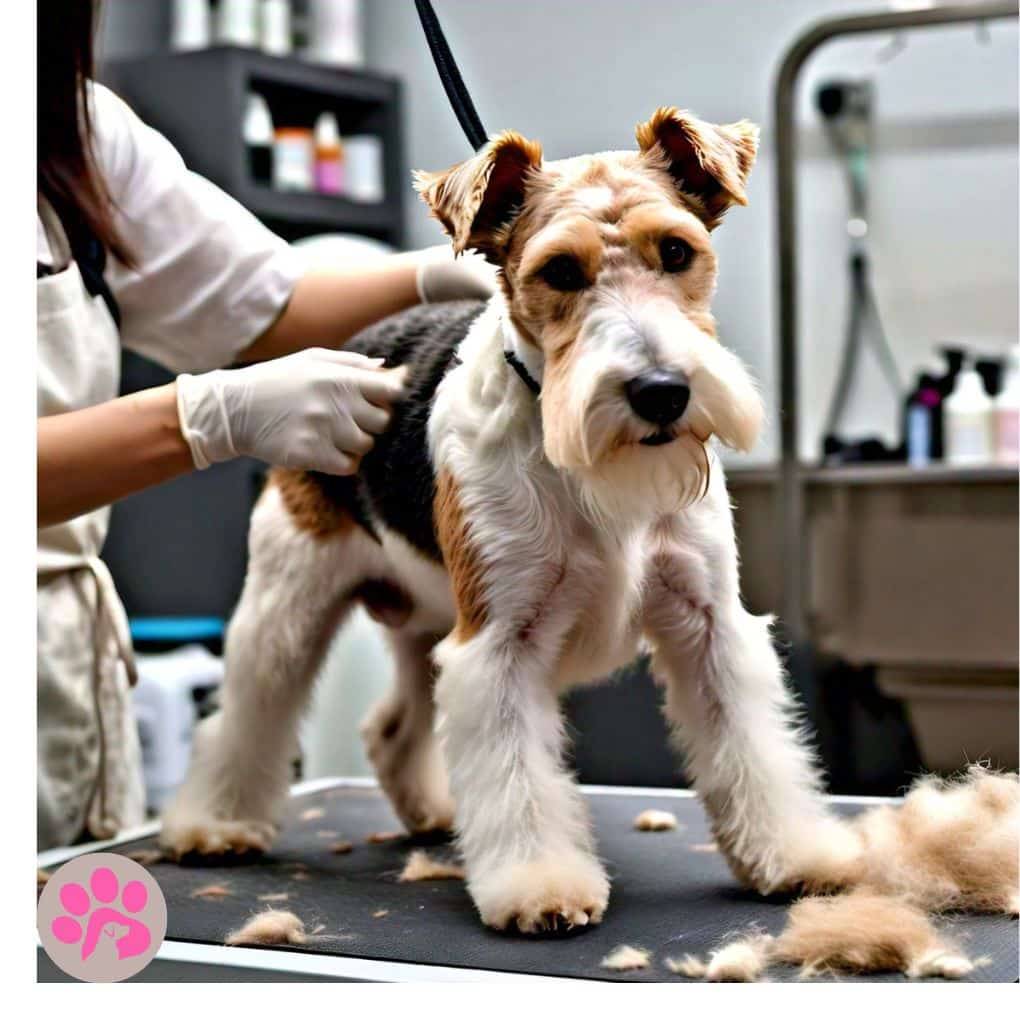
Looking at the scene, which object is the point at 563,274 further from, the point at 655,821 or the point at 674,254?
the point at 655,821

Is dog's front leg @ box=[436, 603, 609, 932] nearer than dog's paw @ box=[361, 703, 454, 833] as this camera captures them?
Yes

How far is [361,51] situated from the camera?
1307 millimetres

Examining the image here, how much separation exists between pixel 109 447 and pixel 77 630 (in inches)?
10.9

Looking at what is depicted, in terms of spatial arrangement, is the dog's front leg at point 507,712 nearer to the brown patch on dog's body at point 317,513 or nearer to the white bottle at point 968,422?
the brown patch on dog's body at point 317,513

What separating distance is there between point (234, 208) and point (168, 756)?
64 cm

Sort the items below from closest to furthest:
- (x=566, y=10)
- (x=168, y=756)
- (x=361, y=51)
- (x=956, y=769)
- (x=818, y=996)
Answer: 1. (x=818, y=996)
2. (x=956, y=769)
3. (x=566, y=10)
4. (x=361, y=51)
5. (x=168, y=756)

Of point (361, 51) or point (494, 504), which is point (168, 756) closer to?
point (494, 504)

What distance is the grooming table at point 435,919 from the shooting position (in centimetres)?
101

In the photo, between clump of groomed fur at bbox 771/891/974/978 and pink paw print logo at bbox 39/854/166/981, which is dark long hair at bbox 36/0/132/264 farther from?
clump of groomed fur at bbox 771/891/974/978

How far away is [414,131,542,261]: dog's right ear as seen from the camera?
1.03 meters

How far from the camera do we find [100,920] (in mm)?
1114

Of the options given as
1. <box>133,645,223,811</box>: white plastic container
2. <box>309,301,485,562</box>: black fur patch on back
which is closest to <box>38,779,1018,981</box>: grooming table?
<box>133,645,223,811</box>: white plastic container

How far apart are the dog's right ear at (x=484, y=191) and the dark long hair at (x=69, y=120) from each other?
380 mm

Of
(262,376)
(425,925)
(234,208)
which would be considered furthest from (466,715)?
(234,208)
